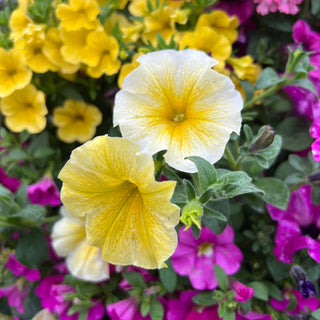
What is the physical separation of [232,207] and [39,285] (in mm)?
449

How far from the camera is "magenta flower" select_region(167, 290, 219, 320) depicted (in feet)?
2.28

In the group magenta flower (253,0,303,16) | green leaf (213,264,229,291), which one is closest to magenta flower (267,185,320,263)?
green leaf (213,264,229,291)

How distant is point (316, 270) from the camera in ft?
2.28

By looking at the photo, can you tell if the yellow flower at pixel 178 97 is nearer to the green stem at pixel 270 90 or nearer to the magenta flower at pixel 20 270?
the green stem at pixel 270 90

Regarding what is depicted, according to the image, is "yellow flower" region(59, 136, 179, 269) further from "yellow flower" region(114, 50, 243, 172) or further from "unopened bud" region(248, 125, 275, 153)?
"unopened bud" region(248, 125, 275, 153)

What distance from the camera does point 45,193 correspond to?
2.55 ft

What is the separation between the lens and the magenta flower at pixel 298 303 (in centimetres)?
69

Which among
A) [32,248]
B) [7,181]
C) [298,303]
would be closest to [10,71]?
[7,181]

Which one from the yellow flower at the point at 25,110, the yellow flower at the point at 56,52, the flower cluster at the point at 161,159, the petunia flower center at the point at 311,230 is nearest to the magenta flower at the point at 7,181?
the flower cluster at the point at 161,159

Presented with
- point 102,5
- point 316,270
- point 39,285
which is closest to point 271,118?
point 316,270

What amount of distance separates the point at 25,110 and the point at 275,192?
0.50 metres

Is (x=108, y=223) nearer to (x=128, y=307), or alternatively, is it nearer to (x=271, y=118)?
(x=128, y=307)

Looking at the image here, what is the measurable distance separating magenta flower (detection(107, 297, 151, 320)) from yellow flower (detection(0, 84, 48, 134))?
35cm

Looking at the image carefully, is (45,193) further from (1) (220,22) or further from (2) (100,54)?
(1) (220,22)
